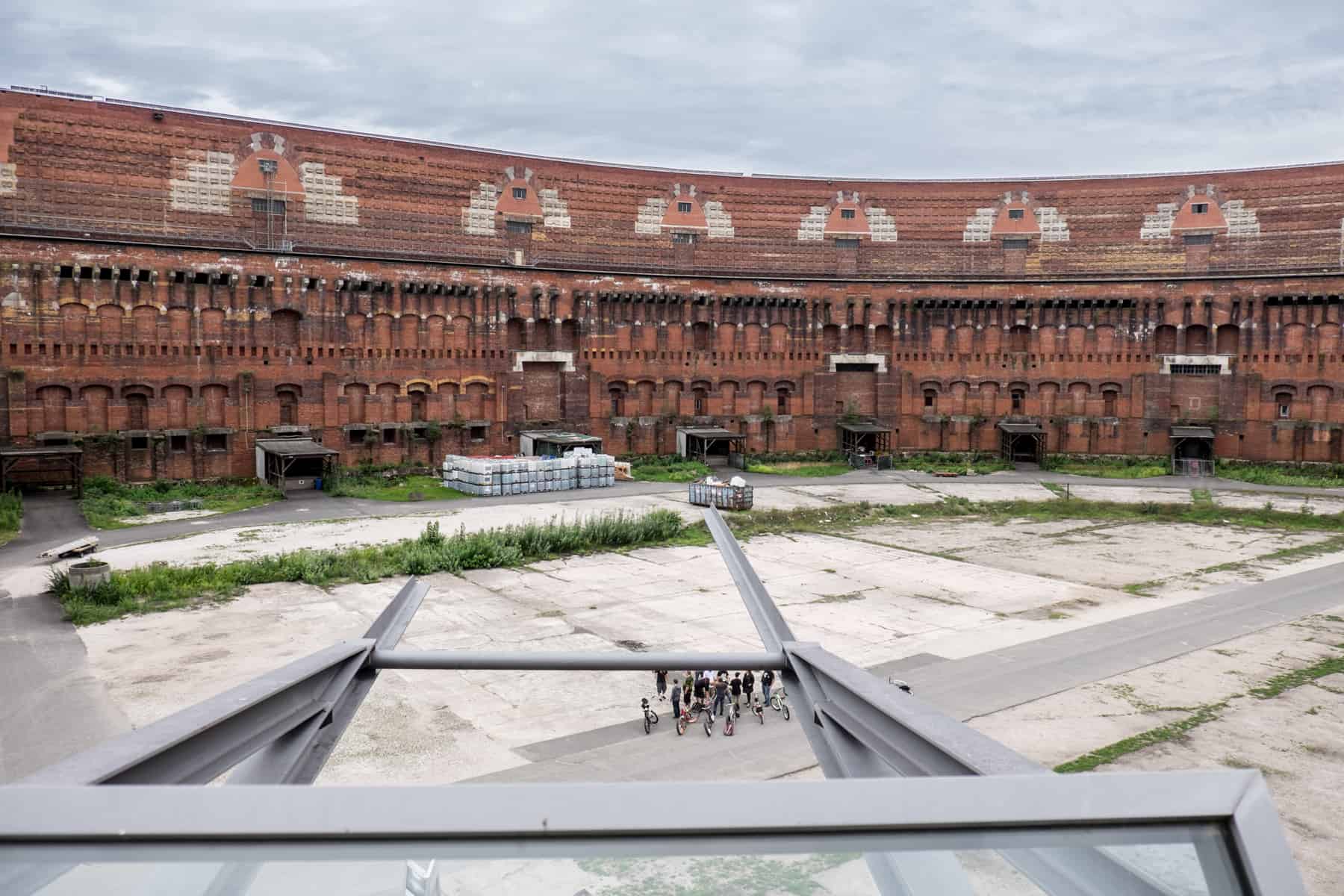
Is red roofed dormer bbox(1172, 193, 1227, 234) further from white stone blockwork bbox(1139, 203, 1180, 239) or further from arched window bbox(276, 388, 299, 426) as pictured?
arched window bbox(276, 388, 299, 426)

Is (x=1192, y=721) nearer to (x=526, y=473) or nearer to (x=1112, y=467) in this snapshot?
(x=526, y=473)

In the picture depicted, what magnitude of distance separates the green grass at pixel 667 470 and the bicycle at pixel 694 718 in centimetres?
2798

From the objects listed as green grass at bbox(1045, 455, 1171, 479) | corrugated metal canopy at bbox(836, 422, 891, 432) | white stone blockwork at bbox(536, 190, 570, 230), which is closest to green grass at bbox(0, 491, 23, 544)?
white stone blockwork at bbox(536, 190, 570, 230)

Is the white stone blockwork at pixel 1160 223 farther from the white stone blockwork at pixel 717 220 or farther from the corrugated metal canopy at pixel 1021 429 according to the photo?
the white stone blockwork at pixel 717 220

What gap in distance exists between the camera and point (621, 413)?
49.6 m

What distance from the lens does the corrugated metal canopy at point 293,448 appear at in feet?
124

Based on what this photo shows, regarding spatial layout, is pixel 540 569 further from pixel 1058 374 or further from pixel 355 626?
pixel 1058 374

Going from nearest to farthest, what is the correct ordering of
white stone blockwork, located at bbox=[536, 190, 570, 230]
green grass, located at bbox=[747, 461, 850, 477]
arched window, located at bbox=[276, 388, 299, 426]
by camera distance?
arched window, located at bbox=[276, 388, 299, 426] < green grass, located at bbox=[747, 461, 850, 477] < white stone blockwork, located at bbox=[536, 190, 570, 230]

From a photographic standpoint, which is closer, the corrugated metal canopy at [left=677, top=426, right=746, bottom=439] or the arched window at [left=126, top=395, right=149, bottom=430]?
the arched window at [left=126, top=395, right=149, bottom=430]

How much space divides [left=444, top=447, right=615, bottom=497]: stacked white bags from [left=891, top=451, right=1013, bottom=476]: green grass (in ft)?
54.4

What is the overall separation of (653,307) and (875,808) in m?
49.1

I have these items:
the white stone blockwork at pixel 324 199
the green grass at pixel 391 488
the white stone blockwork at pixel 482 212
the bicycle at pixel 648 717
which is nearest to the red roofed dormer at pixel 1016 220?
the white stone blockwork at pixel 482 212

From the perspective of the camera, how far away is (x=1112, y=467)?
159 ft

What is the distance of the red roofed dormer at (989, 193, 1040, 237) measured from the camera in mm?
52969
